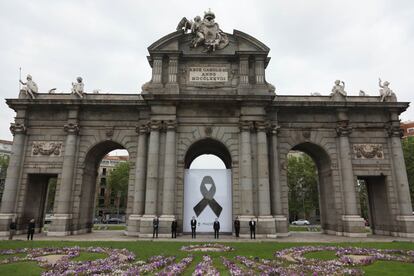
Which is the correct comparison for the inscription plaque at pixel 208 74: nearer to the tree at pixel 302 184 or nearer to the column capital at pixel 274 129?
the column capital at pixel 274 129

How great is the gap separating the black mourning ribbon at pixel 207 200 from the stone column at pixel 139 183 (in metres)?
4.57

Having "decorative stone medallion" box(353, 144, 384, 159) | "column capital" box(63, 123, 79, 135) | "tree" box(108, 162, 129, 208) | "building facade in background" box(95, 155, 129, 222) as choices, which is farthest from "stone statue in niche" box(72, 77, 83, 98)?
"building facade in background" box(95, 155, 129, 222)

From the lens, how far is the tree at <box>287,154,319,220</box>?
2183 inches

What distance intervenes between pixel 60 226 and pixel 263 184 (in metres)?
16.8

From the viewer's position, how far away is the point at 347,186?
83.1 ft

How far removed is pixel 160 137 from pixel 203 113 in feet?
14.1

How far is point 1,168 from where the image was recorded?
57.8m

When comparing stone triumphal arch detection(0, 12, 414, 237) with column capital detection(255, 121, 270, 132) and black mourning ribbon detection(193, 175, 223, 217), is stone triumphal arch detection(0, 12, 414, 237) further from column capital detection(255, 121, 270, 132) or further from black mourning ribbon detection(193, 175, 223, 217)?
black mourning ribbon detection(193, 175, 223, 217)

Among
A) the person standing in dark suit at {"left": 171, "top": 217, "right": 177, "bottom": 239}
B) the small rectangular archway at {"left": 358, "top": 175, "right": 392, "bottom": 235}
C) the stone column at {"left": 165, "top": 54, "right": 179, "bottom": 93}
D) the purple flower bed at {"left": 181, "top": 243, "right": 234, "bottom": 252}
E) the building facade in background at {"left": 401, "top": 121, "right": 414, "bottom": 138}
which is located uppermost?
the building facade in background at {"left": 401, "top": 121, "right": 414, "bottom": 138}

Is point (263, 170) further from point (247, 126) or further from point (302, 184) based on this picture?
point (302, 184)

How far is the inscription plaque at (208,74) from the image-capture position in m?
26.6

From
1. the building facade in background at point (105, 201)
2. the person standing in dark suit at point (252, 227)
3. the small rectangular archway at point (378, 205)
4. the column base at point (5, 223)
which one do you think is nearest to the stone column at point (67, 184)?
the column base at point (5, 223)

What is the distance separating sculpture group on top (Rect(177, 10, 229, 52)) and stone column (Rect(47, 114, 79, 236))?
41.7 feet

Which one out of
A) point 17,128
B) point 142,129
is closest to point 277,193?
point 142,129
